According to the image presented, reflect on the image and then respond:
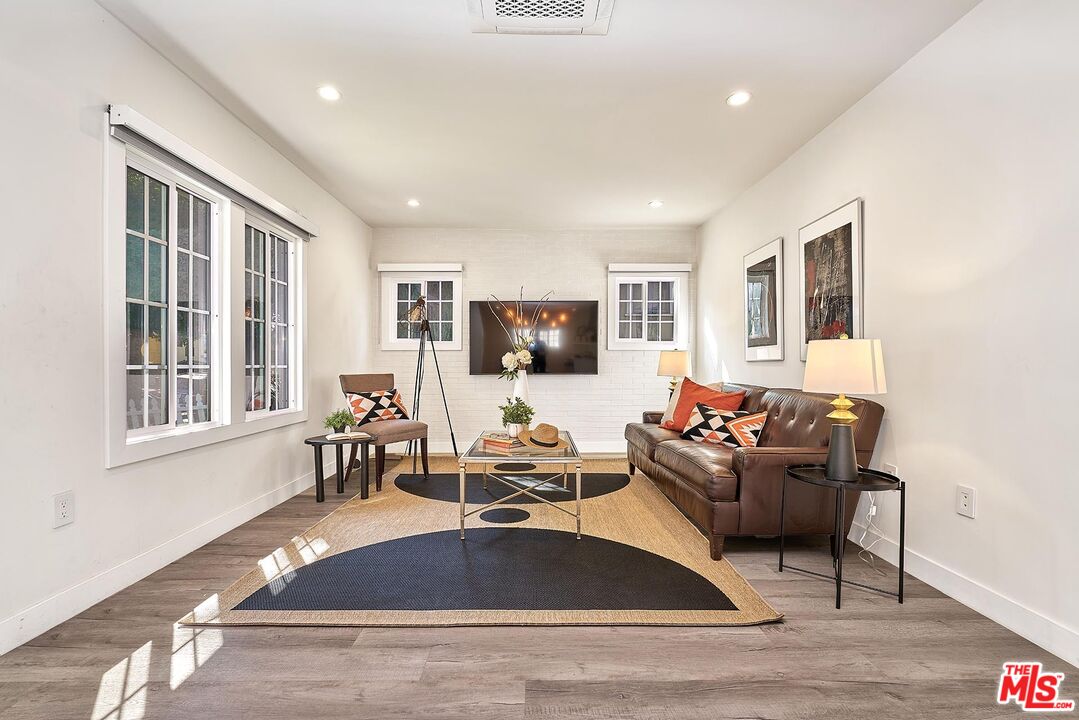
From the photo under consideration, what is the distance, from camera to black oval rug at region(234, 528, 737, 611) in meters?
2.44

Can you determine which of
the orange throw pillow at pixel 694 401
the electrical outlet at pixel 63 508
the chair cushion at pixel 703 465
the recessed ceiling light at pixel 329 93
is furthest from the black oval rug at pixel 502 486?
the recessed ceiling light at pixel 329 93

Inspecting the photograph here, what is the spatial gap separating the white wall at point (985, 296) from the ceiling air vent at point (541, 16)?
1655 mm

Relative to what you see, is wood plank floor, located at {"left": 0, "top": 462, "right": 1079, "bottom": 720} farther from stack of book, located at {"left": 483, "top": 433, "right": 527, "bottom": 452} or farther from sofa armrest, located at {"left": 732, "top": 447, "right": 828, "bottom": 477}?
stack of book, located at {"left": 483, "top": 433, "right": 527, "bottom": 452}

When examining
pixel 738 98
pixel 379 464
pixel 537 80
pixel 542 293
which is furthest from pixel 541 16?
pixel 542 293

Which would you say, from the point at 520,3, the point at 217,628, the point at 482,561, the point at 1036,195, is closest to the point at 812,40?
the point at 1036,195

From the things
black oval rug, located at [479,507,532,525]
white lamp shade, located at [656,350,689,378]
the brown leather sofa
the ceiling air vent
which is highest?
the ceiling air vent

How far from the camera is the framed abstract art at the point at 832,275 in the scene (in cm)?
335

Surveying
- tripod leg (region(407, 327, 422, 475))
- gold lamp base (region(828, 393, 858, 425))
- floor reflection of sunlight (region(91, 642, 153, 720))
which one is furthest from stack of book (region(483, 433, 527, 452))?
tripod leg (region(407, 327, 422, 475))

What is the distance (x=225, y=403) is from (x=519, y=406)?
6.05 feet

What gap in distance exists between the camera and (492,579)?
8.86ft

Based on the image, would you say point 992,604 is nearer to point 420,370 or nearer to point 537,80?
point 537,80

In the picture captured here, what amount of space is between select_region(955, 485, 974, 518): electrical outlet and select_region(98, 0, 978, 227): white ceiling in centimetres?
212

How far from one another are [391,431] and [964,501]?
12.2 feet

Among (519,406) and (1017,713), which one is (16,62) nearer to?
(519,406)
